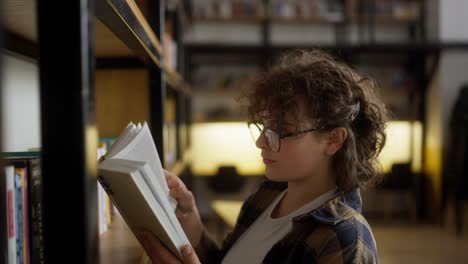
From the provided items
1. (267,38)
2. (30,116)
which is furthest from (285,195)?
(267,38)

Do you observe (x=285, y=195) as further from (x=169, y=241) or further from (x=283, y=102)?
(x=169, y=241)

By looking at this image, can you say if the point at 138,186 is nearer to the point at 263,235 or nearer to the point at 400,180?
the point at 263,235

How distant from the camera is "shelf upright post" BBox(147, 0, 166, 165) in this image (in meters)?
1.44

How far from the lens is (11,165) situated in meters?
0.79

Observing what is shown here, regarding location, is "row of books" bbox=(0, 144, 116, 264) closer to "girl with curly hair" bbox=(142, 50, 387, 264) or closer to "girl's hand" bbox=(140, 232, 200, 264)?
"girl's hand" bbox=(140, 232, 200, 264)

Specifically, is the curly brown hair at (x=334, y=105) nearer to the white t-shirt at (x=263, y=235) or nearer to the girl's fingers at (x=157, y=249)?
the white t-shirt at (x=263, y=235)

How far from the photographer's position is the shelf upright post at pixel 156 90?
1441mm

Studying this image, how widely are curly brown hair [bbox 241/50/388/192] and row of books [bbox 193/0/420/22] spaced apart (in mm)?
4938

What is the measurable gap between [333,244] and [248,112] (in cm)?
46

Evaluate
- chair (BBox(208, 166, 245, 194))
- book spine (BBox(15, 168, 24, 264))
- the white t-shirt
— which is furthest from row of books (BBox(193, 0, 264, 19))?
book spine (BBox(15, 168, 24, 264))

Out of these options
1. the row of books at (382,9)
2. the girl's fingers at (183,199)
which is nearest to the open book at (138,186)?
the girl's fingers at (183,199)

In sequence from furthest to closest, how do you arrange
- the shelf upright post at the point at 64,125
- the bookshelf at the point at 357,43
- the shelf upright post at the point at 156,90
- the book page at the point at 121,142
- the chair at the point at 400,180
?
the bookshelf at the point at 357,43
the chair at the point at 400,180
the shelf upright post at the point at 156,90
the book page at the point at 121,142
the shelf upright post at the point at 64,125

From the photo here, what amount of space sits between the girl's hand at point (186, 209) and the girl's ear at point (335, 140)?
39cm

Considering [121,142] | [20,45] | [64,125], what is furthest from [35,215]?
[20,45]
